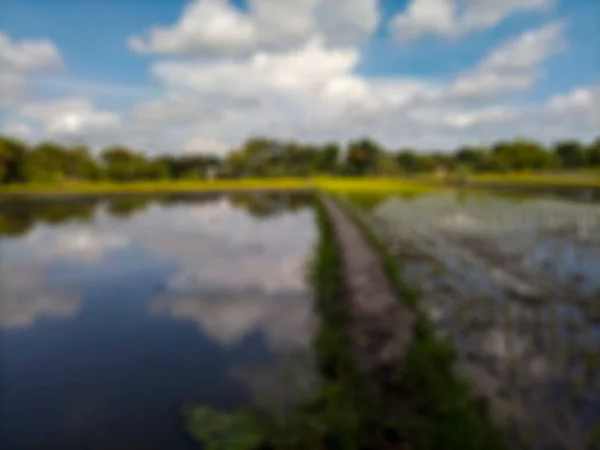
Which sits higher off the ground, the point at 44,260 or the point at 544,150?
the point at 544,150

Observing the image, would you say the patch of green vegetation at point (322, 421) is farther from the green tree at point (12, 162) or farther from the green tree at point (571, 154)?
the green tree at point (571, 154)

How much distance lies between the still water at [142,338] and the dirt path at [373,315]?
2.62 feet

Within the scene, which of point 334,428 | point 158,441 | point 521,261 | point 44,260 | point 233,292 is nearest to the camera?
point 334,428

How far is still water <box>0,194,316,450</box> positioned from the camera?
185 inches

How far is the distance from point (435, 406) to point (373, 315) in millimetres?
2836

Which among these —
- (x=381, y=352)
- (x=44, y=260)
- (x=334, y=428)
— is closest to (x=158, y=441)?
(x=334, y=428)

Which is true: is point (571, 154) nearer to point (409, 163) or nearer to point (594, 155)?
point (594, 155)

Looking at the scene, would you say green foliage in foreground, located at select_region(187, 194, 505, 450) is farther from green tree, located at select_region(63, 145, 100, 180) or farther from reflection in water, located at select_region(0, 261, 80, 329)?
green tree, located at select_region(63, 145, 100, 180)

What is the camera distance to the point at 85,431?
14.7 ft

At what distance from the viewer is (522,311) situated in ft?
23.7

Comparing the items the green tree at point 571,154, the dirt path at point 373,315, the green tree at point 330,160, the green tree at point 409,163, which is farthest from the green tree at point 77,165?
the green tree at point 571,154

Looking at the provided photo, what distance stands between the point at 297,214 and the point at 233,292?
15613 mm

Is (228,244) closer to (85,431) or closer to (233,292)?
(233,292)

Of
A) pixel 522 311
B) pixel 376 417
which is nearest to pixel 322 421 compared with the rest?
pixel 376 417
